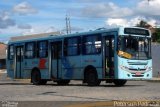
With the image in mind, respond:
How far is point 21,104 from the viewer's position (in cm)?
1702

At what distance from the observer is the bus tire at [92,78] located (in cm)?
2697

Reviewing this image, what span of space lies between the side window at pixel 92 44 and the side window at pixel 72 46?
625 millimetres

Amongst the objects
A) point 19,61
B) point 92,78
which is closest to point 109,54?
point 92,78

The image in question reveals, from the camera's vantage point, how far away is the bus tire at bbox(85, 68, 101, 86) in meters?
27.0

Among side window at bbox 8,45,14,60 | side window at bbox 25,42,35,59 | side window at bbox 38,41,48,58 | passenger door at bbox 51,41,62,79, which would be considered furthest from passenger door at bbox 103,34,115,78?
side window at bbox 8,45,14,60

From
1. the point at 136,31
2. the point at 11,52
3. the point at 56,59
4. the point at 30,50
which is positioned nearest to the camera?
the point at 136,31

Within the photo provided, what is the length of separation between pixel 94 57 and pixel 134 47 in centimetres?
232

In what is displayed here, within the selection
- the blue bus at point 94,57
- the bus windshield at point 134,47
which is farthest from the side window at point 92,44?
the bus windshield at point 134,47

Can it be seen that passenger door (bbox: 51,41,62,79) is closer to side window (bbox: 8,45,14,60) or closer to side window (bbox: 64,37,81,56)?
side window (bbox: 64,37,81,56)

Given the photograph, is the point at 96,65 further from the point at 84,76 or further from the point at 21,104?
the point at 21,104

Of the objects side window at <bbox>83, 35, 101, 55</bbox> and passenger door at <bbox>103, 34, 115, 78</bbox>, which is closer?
passenger door at <bbox>103, 34, 115, 78</bbox>

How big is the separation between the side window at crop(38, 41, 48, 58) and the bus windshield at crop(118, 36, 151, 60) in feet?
22.6

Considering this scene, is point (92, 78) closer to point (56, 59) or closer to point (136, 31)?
point (136, 31)

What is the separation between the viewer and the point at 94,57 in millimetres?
26984
